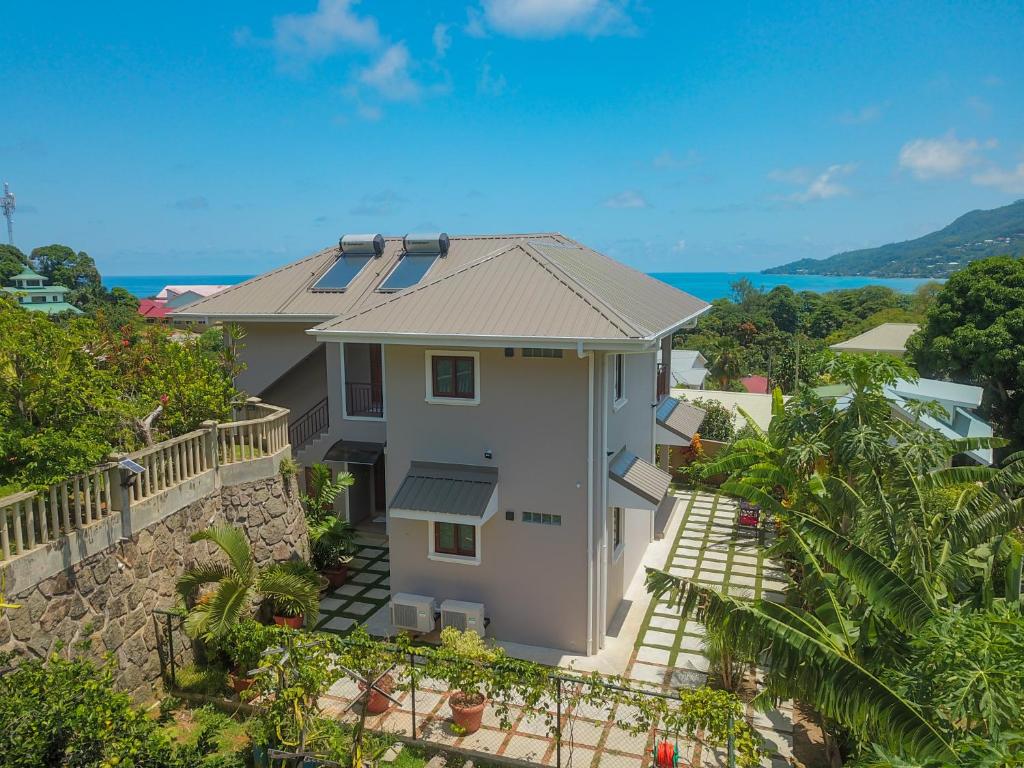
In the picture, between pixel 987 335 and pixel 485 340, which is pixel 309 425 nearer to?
pixel 485 340

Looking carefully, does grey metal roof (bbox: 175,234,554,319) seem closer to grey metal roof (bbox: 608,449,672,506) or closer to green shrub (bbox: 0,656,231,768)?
grey metal roof (bbox: 608,449,672,506)

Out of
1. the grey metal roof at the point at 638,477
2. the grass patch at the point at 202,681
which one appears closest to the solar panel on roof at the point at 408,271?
the grey metal roof at the point at 638,477

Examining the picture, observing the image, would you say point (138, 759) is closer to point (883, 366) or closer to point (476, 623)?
point (476, 623)

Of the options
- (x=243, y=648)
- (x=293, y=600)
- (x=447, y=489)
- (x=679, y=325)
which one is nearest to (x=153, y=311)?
(x=293, y=600)

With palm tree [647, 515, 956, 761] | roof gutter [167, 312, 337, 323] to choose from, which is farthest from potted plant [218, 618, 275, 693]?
roof gutter [167, 312, 337, 323]

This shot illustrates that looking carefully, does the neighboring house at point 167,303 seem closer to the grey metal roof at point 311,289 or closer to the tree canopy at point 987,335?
the grey metal roof at point 311,289

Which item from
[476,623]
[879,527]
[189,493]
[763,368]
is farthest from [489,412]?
[763,368]

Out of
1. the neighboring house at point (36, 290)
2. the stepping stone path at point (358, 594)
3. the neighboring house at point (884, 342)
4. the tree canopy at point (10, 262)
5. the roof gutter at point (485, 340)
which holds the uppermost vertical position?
the tree canopy at point (10, 262)
